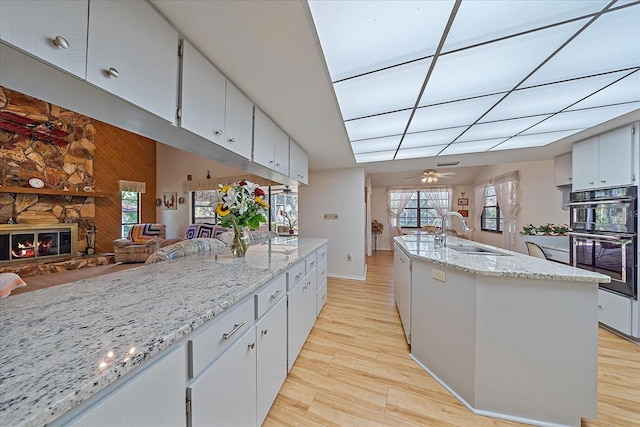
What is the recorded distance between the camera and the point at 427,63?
136 centimetres

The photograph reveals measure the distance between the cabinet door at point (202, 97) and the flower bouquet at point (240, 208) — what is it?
35 cm

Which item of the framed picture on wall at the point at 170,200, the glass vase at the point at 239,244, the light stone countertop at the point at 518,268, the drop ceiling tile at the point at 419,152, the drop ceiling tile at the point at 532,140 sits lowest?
the light stone countertop at the point at 518,268

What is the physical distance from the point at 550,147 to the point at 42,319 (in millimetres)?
4841

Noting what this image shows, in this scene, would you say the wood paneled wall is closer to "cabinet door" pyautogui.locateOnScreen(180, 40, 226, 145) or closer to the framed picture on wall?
the framed picture on wall

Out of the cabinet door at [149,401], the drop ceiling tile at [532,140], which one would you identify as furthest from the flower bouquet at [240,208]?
the drop ceiling tile at [532,140]

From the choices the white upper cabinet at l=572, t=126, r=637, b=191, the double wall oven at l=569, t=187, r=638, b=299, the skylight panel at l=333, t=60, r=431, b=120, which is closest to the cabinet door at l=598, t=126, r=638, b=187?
the white upper cabinet at l=572, t=126, r=637, b=191

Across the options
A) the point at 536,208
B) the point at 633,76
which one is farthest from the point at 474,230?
the point at 633,76

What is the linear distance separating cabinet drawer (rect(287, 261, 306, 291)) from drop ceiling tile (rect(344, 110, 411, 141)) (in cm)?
149

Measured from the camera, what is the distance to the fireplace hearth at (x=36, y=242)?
3.92 metres

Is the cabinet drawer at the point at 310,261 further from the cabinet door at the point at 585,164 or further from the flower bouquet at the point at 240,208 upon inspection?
the cabinet door at the point at 585,164

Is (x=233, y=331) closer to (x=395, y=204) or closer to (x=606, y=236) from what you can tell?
(x=606, y=236)

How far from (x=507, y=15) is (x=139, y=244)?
6.78 metres

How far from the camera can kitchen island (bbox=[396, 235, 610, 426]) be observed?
1193 mm

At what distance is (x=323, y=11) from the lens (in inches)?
39.9
